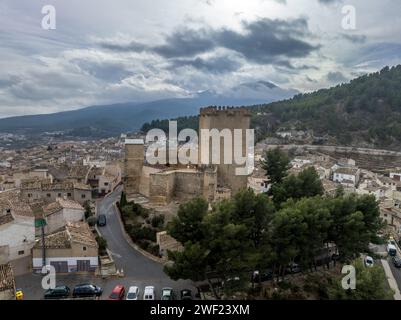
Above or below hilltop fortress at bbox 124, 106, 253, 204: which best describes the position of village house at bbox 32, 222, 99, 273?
below

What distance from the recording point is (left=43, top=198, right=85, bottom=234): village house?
22312mm

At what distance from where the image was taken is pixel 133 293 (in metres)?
16.0

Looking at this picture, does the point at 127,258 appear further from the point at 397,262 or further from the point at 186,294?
the point at 397,262

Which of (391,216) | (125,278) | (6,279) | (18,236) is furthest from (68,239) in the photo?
(391,216)

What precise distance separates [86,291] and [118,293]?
5.08 feet

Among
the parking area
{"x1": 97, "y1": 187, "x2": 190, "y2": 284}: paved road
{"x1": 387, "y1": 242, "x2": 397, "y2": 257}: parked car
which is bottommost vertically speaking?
{"x1": 387, "y1": 242, "x2": 397, "y2": 257}: parked car

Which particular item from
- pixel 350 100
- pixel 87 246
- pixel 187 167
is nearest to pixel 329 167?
pixel 187 167

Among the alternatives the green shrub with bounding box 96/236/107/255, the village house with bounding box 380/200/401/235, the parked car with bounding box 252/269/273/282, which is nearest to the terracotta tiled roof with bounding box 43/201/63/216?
the green shrub with bounding box 96/236/107/255

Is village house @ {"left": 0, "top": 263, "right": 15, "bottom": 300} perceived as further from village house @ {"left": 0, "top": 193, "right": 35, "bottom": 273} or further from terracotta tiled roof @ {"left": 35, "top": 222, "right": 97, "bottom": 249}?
village house @ {"left": 0, "top": 193, "right": 35, "bottom": 273}

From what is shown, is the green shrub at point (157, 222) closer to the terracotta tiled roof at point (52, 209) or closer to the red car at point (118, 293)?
the terracotta tiled roof at point (52, 209)

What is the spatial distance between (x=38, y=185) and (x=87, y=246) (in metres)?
12.3

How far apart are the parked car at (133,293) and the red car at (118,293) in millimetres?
335

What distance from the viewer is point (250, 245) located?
16.6 meters

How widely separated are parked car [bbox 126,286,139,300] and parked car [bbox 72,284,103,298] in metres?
1.43
